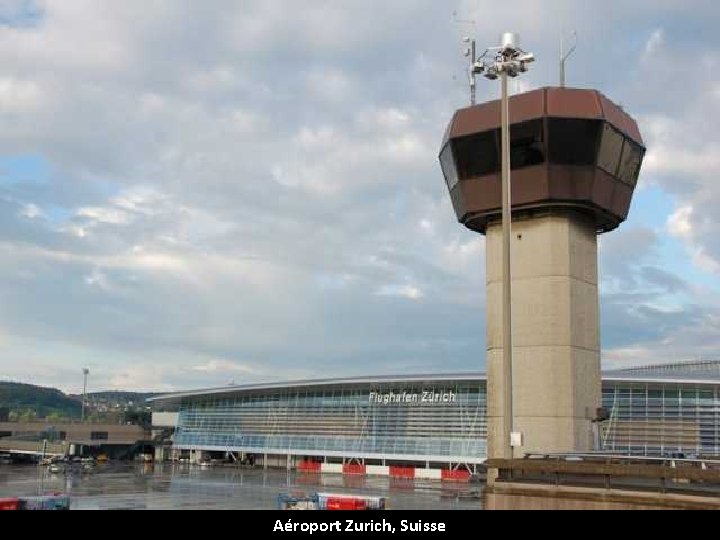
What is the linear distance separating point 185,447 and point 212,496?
8273cm

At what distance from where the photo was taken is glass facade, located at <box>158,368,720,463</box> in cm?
8712

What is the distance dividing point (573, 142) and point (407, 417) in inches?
3207

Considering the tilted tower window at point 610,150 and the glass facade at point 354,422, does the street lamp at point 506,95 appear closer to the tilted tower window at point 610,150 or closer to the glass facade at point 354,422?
the tilted tower window at point 610,150

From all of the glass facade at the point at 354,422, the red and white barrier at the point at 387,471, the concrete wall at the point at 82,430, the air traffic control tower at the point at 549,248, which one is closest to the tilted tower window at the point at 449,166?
the air traffic control tower at the point at 549,248

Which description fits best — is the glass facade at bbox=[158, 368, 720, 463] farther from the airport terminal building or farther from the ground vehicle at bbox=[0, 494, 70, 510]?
the ground vehicle at bbox=[0, 494, 70, 510]

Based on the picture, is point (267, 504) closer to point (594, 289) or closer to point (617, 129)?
point (594, 289)

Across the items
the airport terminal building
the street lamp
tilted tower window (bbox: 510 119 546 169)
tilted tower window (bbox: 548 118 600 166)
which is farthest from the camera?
the airport terminal building

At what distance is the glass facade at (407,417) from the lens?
87125 millimetres

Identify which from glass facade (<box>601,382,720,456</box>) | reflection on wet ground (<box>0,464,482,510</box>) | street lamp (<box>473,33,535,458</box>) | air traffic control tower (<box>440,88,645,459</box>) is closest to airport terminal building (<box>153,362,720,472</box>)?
glass facade (<box>601,382,720,456</box>)

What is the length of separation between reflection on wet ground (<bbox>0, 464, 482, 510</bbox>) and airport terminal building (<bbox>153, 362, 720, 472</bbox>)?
1078 cm

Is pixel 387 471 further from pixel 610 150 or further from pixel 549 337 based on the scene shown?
pixel 610 150

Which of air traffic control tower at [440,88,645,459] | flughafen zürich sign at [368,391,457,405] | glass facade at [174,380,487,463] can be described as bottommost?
glass facade at [174,380,487,463]

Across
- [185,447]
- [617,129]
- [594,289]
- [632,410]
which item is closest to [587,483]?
[594,289]

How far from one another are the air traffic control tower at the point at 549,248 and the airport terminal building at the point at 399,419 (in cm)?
4567
